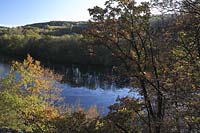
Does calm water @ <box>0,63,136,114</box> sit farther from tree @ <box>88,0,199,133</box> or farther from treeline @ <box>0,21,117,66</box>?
tree @ <box>88,0,199,133</box>

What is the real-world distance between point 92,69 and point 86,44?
84.7 meters

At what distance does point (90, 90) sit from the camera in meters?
68.8

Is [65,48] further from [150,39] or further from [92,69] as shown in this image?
[150,39]

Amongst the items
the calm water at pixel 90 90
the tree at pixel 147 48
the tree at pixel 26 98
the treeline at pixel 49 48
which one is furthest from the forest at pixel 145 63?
the treeline at pixel 49 48

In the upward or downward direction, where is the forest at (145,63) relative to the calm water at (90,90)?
upward

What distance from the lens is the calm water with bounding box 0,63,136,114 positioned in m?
60.1

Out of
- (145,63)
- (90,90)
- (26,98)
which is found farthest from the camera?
(90,90)

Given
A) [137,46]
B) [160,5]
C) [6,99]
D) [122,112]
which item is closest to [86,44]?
[137,46]

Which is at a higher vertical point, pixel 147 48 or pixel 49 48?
pixel 147 48

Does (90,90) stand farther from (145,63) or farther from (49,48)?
(49,48)

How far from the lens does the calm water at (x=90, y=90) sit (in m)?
60.1

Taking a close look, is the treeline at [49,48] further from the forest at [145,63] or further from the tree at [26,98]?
the forest at [145,63]

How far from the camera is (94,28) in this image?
539 inches

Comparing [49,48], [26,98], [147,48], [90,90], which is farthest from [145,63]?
[49,48]
